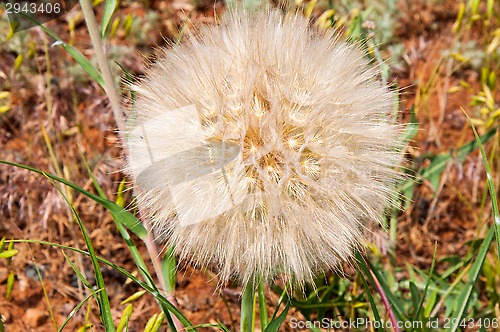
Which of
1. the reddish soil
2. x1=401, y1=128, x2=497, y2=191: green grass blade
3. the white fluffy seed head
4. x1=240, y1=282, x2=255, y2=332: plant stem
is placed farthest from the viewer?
x1=401, y1=128, x2=497, y2=191: green grass blade

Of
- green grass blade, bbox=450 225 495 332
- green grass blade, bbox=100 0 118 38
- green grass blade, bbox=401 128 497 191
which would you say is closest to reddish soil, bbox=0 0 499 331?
green grass blade, bbox=401 128 497 191

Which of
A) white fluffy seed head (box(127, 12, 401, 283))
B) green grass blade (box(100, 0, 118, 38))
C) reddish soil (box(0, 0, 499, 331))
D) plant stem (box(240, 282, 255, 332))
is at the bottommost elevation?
reddish soil (box(0, 0, 499, 331))

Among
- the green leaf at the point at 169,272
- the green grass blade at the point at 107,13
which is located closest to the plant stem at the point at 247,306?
the green leaf at the point at 169,272

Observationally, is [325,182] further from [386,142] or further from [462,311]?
[462,311]

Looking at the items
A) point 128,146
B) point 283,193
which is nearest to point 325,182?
point 283,193

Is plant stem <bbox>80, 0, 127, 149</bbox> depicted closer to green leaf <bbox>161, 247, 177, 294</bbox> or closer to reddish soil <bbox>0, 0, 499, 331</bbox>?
green leaf <bbox>161, 247, 177, 294</bbox>

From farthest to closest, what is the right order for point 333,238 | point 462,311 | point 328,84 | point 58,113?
point 58,113, point 462,311, point 328,84, point 333,238
